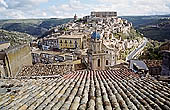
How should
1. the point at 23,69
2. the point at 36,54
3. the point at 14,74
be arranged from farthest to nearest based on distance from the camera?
1. the point at 36,54
2. the point at 23,69
3. the point at 14,74

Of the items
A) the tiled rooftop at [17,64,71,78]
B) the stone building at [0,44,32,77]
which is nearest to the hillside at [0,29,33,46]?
the stone building at [0,44,32,77]

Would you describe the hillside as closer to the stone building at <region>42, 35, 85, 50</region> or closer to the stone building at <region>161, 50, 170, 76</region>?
the stone building at <region>42, 35, 85, 50</region>

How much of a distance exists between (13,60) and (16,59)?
0.58 m

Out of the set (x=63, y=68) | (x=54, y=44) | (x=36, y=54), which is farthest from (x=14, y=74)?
(x=54, y=44)

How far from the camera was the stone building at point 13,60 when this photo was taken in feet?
45.0

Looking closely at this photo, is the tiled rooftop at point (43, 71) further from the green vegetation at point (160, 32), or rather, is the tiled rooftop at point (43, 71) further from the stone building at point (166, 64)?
the green vegetation at point (160, 32)

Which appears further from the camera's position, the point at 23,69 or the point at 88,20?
the point at 88,20

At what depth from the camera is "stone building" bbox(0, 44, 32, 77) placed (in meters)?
13.7

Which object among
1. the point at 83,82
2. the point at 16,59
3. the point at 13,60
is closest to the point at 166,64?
the point at 83,82

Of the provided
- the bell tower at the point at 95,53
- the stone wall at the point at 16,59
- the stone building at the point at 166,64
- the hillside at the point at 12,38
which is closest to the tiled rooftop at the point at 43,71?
the stone wall at the point at 16,59

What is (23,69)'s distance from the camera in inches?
635

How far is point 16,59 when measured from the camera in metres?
15.4

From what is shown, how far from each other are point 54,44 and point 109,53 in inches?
748

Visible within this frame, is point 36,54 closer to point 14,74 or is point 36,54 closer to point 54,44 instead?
point 54,44
